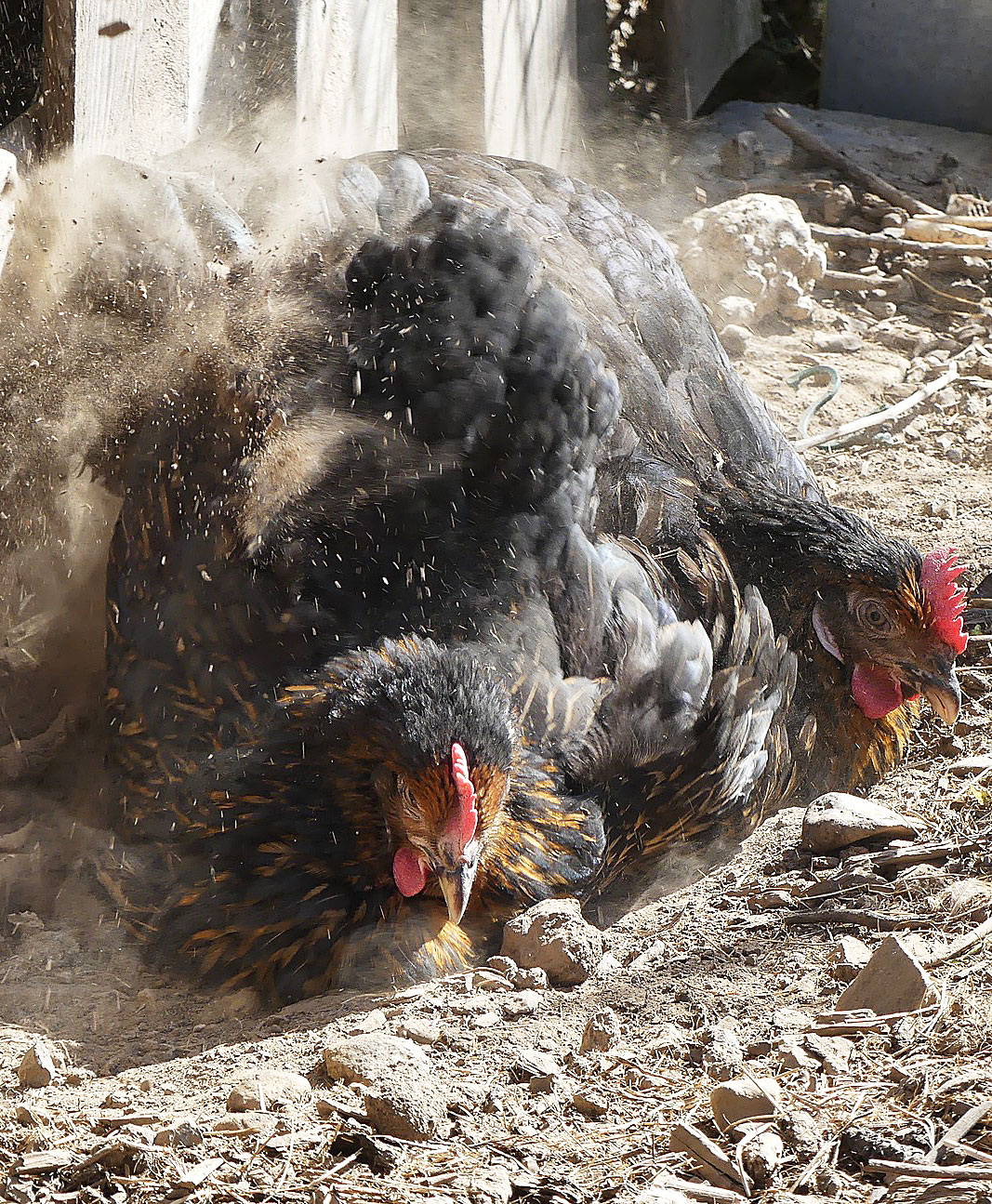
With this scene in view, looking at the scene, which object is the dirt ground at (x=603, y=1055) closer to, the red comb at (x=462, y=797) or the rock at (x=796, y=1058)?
the rock at (x=796, y=1058)

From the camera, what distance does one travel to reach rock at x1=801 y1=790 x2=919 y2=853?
9.66 ft

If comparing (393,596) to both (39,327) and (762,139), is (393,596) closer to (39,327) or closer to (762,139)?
(39,327)

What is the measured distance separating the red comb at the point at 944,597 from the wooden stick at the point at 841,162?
13.2ft

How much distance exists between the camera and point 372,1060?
2.21m

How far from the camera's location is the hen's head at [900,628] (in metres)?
3.57

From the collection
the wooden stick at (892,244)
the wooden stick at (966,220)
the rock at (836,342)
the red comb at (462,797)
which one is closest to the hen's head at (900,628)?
the red comb at (462,797)

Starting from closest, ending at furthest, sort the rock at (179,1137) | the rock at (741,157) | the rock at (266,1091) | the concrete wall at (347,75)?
the rock at (179,1137), the rock at (266,1091), the concrete wall at (347,75), the rock at (741,157)

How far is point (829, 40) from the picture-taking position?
8.11 meters

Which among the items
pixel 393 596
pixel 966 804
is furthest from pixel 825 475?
pixel 393 596

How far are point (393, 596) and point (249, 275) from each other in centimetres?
99

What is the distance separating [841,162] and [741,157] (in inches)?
23.0

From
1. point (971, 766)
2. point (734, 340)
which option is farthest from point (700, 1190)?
point (734, 340)

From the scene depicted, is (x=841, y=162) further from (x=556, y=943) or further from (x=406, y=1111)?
(x=406, y=1111)

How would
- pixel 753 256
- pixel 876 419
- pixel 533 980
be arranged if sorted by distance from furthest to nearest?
pixel 753 256 < pixel 876 419 < pixel 533 980
